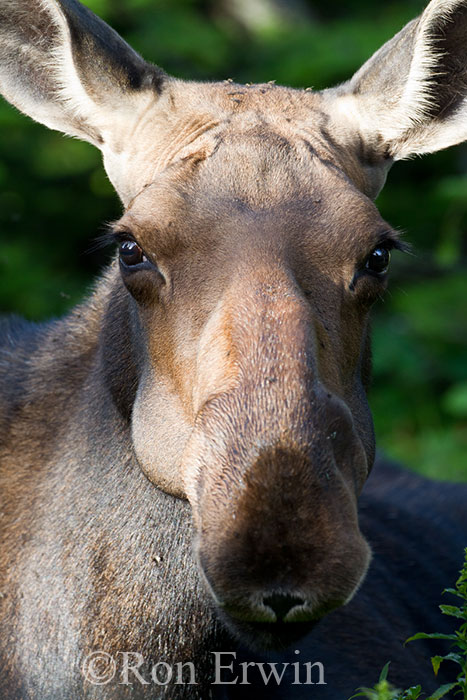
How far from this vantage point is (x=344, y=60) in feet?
37.2

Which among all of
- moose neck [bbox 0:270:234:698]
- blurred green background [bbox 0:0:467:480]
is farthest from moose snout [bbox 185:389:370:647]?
blurred green background [bbox 0:0:467:480]

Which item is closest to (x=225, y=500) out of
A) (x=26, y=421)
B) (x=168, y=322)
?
(x=168, y=322)

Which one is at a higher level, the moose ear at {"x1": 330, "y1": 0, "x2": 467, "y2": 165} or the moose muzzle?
the moose ear at {"x1": 330, "y1": 0, "x2": 467, "y2": 165}

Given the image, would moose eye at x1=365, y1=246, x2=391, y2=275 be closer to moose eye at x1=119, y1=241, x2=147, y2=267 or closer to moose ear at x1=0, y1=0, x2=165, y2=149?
moose eye at x1=119, y1=241, x2=147, y2=267

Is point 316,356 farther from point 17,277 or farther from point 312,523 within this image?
point 17,277

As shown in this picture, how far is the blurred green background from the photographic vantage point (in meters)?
10.7

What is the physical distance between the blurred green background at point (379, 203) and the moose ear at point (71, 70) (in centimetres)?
525

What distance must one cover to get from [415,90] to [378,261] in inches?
40.7

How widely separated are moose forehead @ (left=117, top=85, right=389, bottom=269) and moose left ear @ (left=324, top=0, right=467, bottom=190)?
43cm

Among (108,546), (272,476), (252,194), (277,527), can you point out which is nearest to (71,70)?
(252,194)

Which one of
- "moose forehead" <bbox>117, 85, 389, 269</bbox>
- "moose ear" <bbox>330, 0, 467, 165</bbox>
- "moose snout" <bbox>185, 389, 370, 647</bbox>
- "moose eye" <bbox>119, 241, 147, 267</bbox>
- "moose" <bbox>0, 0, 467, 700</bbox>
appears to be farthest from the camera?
"moose ear" <bbox>330, 0, 467, 165</bbox>

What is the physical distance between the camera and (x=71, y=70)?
4.69 m

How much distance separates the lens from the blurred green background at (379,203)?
10.7 m

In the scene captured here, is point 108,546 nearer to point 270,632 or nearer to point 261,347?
point 270,632
